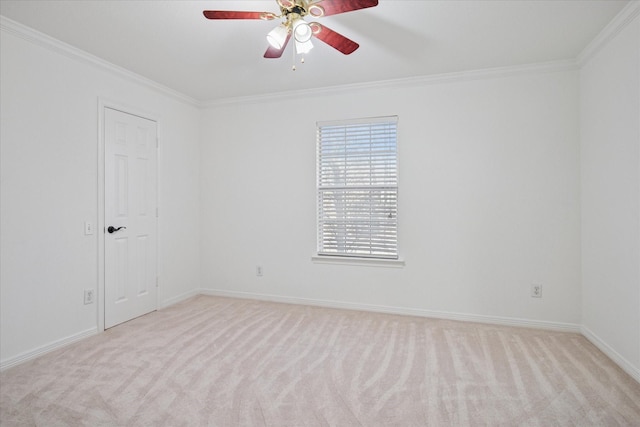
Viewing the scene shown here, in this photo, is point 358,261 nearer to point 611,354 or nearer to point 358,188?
point 358,188

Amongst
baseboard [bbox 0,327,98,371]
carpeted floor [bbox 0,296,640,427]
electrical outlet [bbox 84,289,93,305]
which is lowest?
carpeted floor [bbox 0,296,640,427]

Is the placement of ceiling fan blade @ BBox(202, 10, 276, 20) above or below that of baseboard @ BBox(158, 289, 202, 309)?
above

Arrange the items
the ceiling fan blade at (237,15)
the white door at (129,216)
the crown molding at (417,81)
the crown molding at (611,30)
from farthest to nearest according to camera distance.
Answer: the white door at (129,216)
the crown molding at (417,81)
the crown molding at (611,30)
the ceiling fan blade at (237,15)

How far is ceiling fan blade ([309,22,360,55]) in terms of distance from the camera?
2.12 m

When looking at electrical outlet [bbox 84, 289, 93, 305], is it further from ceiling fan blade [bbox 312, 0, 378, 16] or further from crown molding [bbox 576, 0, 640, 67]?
crown molding [bbox 576, 0, 640, 67]

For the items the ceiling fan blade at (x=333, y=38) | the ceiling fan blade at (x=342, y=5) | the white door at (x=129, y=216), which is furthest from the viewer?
the white door at (x=129, y=216)

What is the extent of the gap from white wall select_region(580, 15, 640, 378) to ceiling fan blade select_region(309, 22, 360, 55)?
196 centimetres

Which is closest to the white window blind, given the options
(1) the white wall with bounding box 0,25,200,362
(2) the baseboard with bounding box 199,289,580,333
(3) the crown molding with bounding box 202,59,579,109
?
(3) the crown molding with bounding box 202,59,579,109

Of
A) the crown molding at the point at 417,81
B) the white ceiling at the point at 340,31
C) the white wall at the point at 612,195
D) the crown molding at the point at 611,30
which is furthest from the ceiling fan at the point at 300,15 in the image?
the white wall at the point at 612,195

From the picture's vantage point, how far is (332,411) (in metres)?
2.02

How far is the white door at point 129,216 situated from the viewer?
334 centimetres

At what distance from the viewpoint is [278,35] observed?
2039 mm

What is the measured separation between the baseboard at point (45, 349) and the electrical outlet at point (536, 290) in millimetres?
4183

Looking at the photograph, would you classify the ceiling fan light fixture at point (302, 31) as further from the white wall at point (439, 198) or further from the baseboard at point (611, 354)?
the baseboard at point (611, 354)
